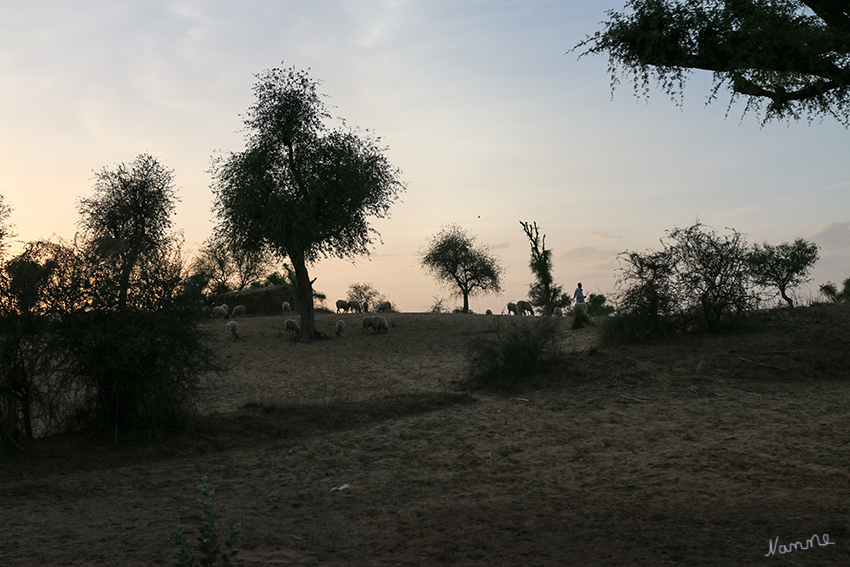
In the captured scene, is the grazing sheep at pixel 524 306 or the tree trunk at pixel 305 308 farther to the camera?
the grazing sheep at pixel 524 306

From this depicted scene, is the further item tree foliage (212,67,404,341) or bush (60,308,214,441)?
tree foliage (212,67,404,341)

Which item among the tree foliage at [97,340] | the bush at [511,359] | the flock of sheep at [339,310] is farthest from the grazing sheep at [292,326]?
the tree foliage at [97,340]

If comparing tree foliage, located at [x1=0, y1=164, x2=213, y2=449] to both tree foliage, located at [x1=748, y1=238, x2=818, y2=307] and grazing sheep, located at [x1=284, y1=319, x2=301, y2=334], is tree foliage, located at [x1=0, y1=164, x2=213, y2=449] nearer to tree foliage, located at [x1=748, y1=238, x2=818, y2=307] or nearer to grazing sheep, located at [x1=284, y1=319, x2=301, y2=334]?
grazing sheep, located at [x1=284, y1=319, x2=301, y2=334]

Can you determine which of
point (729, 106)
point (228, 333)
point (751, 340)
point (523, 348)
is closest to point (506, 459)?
point (523, 348)

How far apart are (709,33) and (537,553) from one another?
10455mm

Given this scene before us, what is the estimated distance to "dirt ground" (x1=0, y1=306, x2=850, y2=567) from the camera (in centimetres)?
562

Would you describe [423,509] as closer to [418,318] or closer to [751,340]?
[751,340]

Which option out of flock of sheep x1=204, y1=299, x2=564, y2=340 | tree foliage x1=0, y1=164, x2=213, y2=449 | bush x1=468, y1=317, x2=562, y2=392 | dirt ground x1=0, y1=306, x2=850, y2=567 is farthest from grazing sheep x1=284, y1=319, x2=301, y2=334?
tree foliage x1=0, y1=164, x2=213, y2=449

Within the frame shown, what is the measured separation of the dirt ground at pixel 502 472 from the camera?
5.62m

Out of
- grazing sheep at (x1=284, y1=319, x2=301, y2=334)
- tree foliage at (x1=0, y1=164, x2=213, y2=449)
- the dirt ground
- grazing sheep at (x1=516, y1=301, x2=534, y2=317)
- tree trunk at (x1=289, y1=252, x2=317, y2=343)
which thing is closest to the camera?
the dirt ground

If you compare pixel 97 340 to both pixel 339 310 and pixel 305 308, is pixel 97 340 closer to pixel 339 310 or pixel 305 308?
pixel 305 308

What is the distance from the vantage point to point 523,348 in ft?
48.7

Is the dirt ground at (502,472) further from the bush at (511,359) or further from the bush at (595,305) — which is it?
the bush at (595,305)

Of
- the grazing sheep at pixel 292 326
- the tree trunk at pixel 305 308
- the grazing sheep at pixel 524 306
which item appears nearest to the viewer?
the tree trunk at pixel 305 308
